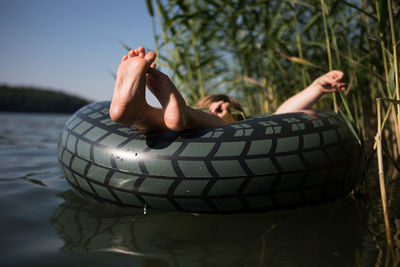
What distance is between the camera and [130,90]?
3.51ft

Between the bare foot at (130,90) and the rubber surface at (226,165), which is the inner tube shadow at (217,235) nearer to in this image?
Result: the rubber surface at (226,165)

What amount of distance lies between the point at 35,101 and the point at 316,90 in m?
20.8

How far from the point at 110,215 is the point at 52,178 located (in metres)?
0.88

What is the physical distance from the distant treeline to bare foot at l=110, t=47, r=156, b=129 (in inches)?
647

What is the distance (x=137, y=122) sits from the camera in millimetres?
1163

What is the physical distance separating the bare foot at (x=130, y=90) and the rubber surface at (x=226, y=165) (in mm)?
141

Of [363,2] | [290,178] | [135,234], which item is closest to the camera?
[135,234]

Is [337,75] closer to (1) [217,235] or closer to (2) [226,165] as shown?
(2) [226,165]

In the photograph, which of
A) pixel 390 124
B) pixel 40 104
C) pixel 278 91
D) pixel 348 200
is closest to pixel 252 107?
pixel 278 91

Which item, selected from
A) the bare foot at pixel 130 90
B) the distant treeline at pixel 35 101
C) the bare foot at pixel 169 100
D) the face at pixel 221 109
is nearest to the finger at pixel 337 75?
the face at pixel 221 109

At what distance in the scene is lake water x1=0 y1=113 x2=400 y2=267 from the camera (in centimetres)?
82

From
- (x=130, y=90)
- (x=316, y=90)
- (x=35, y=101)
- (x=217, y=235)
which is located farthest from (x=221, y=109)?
(x=35, y=101)

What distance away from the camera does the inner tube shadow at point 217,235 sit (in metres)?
0.83

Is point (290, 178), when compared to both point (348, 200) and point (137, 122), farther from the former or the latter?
point (137, 122)
